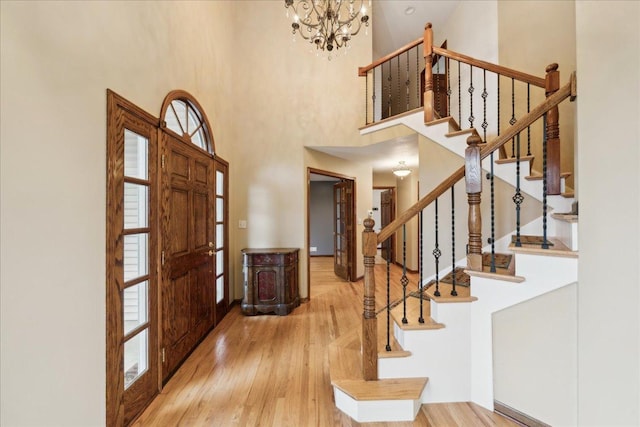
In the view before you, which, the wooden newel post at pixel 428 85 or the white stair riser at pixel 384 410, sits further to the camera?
the wooden newel post at pixel 428 85

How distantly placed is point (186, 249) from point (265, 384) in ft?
4.45

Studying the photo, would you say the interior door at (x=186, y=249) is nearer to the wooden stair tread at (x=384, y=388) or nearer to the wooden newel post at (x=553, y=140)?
the wooden stair tread at (x=384, y=388)

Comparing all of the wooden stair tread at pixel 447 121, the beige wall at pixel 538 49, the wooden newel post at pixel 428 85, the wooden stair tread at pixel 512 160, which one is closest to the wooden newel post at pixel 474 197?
the wooden stair tread at pixel 512 160

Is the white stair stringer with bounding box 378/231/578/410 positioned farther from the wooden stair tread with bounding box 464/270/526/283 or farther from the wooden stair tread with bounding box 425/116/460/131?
the wooden stair tread with bounding box 425/116/460/131

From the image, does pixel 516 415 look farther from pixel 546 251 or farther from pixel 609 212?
pixel 609 212

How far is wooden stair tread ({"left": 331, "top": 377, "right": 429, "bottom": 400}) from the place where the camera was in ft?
5.63

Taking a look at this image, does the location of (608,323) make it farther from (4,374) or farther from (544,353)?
(4,374)

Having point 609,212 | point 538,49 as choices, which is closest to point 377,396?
point 609,212

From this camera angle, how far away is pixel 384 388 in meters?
1.78

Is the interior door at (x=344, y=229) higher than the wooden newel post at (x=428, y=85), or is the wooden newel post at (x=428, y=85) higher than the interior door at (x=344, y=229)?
the wooden newel post at (x=428, y=85)

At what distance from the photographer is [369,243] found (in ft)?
6.24

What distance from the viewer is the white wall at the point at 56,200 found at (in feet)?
3.43

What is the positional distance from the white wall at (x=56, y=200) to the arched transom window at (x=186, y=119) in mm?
555

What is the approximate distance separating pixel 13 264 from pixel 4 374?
41 cm
